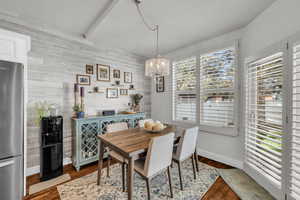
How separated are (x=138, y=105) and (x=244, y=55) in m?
2.53

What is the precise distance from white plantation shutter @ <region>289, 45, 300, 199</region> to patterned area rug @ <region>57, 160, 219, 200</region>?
3.02 ft

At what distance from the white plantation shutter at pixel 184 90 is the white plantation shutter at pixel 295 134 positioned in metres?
1.64

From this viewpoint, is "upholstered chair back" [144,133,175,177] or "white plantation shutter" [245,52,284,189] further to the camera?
"white plantation shutter" [245,52,284,189]

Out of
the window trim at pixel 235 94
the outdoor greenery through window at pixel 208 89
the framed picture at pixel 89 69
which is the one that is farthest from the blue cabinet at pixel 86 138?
the window trim at pixel 235 94

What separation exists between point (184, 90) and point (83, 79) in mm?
2321

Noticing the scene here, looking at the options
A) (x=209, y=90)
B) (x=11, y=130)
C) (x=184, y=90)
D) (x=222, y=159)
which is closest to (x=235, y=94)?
(x=209, y=90)

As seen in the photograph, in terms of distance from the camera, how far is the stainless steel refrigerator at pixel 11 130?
4.38ft

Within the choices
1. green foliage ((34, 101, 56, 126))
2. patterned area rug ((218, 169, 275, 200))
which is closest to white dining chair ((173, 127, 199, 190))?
patterned area rug ((218, 169, 275, 200))

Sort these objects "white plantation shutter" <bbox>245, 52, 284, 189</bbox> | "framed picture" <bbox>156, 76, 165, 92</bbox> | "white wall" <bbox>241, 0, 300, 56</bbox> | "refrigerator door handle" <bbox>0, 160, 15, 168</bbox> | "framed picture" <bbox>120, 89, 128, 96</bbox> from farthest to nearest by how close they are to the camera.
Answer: "framed picture" <bbox>156, 76, 165, 92</bbox> < "framed picture" <bbox>120, 89, 128, 96</bbox> < "white plantation shutter" <bbox>245, 52, 284, 189</bbox> < "white wall" <bbox>241, 0, 300, 56</bbox> < "refrigerator door handle" <bbox>0, 160, 15, 168</bbox>

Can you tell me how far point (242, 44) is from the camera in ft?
7.59

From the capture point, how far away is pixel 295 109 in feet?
4.63

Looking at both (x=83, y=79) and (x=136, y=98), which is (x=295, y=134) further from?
(x=83, y=79)

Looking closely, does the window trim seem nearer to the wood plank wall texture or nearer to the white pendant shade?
the white pendant shade

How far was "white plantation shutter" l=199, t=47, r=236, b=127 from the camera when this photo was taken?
7.98 ft
